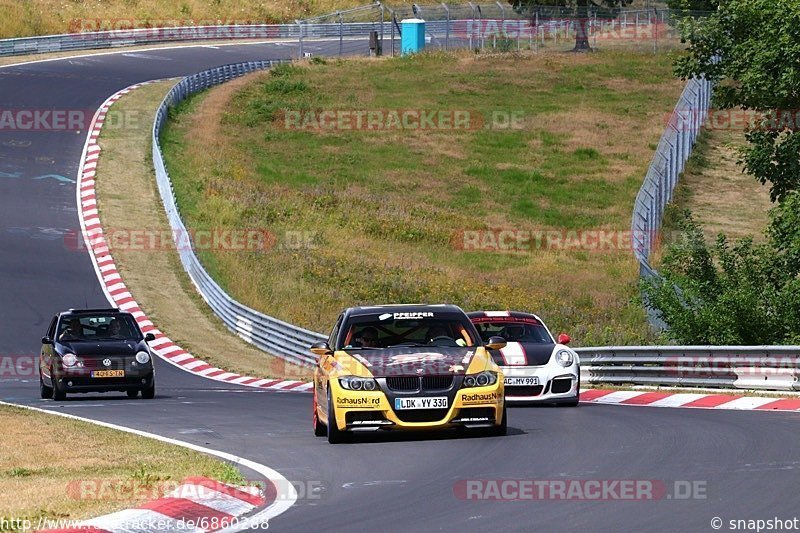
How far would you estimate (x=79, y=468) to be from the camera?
12070 millimetres

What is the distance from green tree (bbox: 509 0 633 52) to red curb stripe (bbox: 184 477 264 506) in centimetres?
7168

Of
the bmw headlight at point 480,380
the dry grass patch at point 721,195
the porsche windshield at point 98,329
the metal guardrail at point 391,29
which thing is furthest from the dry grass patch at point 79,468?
the metal guardrail at point 391,29

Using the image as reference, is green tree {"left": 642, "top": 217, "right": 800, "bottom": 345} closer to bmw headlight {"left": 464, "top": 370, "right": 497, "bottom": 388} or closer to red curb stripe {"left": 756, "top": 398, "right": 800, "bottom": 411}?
red curb stripe {"left": 756, "top": 398, "right": 800, "bottom": 411}

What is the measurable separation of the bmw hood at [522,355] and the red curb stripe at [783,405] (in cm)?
313

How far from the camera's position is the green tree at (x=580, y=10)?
79.4m

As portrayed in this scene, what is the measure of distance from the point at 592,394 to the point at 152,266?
20.6 m

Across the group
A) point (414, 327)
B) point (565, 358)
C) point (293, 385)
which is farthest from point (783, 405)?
point (293, 385)

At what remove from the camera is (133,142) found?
5166 cm

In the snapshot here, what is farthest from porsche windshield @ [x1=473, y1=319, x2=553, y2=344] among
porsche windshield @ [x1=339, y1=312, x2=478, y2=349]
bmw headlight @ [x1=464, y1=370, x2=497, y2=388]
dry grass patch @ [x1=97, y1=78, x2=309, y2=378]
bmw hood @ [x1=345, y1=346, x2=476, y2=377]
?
dry grass patch @ [x1=97, y1=78, x2=309, y2=378]

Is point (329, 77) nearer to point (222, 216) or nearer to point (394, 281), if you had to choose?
point (222, 216)

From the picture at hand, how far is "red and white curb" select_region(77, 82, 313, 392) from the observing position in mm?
27812

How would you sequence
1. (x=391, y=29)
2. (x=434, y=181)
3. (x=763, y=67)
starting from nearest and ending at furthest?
1. (x=763, y=67)
2. (x=434, y=181)
3. (x=391, y=29)

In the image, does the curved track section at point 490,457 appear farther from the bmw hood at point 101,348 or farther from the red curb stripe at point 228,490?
the bmw hood at point 101,348

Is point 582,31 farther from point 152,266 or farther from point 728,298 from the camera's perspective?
point 728,298
